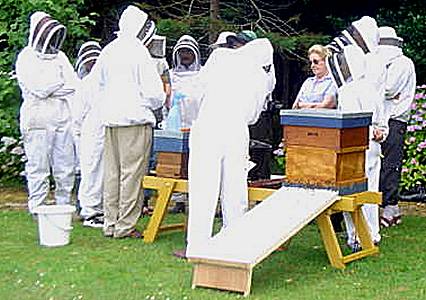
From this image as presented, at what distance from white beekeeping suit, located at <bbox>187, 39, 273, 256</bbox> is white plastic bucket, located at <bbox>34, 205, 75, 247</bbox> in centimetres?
145

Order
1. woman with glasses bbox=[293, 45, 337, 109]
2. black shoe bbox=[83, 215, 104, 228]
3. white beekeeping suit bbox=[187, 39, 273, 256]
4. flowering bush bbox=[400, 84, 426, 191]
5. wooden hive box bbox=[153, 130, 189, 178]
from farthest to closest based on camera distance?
1. flowering bush bbox=[400, 84, 426, 191]
2. black shoe bbox=[83, 215, 104, 228]
3. wooden hive box bbox=[153, 130, 189, 178]
4. woman with glasses bbox=[293, 45, 337, 109]
5. white beekeeping suit bbox=[187, 39, 273, 256]

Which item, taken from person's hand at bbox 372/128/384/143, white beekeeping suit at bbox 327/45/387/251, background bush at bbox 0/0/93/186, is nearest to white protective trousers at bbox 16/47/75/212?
background bush at bbox 0/0/93/186

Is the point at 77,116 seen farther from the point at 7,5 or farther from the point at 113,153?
the point at 7,5

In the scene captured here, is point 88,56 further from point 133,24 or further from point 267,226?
point 267,226

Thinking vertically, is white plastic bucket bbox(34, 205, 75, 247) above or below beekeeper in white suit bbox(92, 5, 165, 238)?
below

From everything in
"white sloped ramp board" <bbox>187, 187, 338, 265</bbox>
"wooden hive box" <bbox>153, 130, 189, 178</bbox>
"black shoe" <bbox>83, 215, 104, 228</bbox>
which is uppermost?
"wooden hive box" <bbox>153, 130, 189, 178</bbox>

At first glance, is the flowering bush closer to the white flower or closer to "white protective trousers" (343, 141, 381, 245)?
"white protective trousers" (343, 141, 381, 245)

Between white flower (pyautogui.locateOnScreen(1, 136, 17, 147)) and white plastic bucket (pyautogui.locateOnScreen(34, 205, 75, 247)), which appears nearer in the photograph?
white plastic bucket (pyautogui.locateOnScreen(34, 205, 75, 247))

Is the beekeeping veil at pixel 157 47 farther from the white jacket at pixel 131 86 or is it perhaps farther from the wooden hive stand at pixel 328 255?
the wooden hive stand at pixel 328 255

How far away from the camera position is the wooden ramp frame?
6887 millimetres

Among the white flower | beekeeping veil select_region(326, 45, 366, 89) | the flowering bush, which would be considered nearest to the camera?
beekeeping veil select_region(326, 45, 366, 89)

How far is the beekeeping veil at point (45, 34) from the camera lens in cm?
956

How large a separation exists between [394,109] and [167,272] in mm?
3226

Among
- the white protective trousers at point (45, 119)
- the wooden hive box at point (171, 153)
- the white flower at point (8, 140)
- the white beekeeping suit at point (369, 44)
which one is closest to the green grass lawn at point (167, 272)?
the wooden hive box at point (171, 153)
